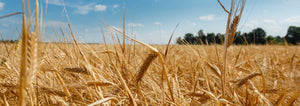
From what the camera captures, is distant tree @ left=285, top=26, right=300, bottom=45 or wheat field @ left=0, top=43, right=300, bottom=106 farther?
distant tree @ left=285, top=26, right=300, bottom=45

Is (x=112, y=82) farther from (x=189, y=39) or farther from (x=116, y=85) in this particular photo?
(x=189, y=39)

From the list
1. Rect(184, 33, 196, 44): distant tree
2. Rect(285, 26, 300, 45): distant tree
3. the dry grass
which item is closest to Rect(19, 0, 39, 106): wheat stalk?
the dry grass

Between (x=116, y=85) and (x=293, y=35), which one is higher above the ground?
(x=293, y=35)

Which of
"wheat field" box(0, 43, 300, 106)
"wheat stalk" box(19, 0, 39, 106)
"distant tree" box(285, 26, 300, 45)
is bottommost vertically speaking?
"wheat field" box(0, 43, 300, 106)

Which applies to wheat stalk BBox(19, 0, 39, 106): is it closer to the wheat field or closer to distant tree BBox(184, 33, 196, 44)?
the wheat field

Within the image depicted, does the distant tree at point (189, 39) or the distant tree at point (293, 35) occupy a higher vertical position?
the distant tree at point (293, 35)

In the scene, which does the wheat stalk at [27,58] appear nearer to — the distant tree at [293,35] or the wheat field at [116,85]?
the wheat field at [116,85]

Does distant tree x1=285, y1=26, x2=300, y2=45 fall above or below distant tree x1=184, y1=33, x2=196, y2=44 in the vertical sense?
above

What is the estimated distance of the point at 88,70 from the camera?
2.01ft

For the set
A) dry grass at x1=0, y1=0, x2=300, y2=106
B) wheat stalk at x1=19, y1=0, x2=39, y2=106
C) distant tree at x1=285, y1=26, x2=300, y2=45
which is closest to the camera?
wheat stalk at x1=19, y1=0, x2=39, y2=106

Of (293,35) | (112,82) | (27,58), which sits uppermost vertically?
(293,35)

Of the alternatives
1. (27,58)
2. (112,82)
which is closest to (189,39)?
(112,82)

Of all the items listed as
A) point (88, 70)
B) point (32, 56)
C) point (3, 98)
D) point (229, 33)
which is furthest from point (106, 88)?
point (229, 33)

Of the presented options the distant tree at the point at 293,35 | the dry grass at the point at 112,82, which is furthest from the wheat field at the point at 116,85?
the distant tree at the point at 293,35
